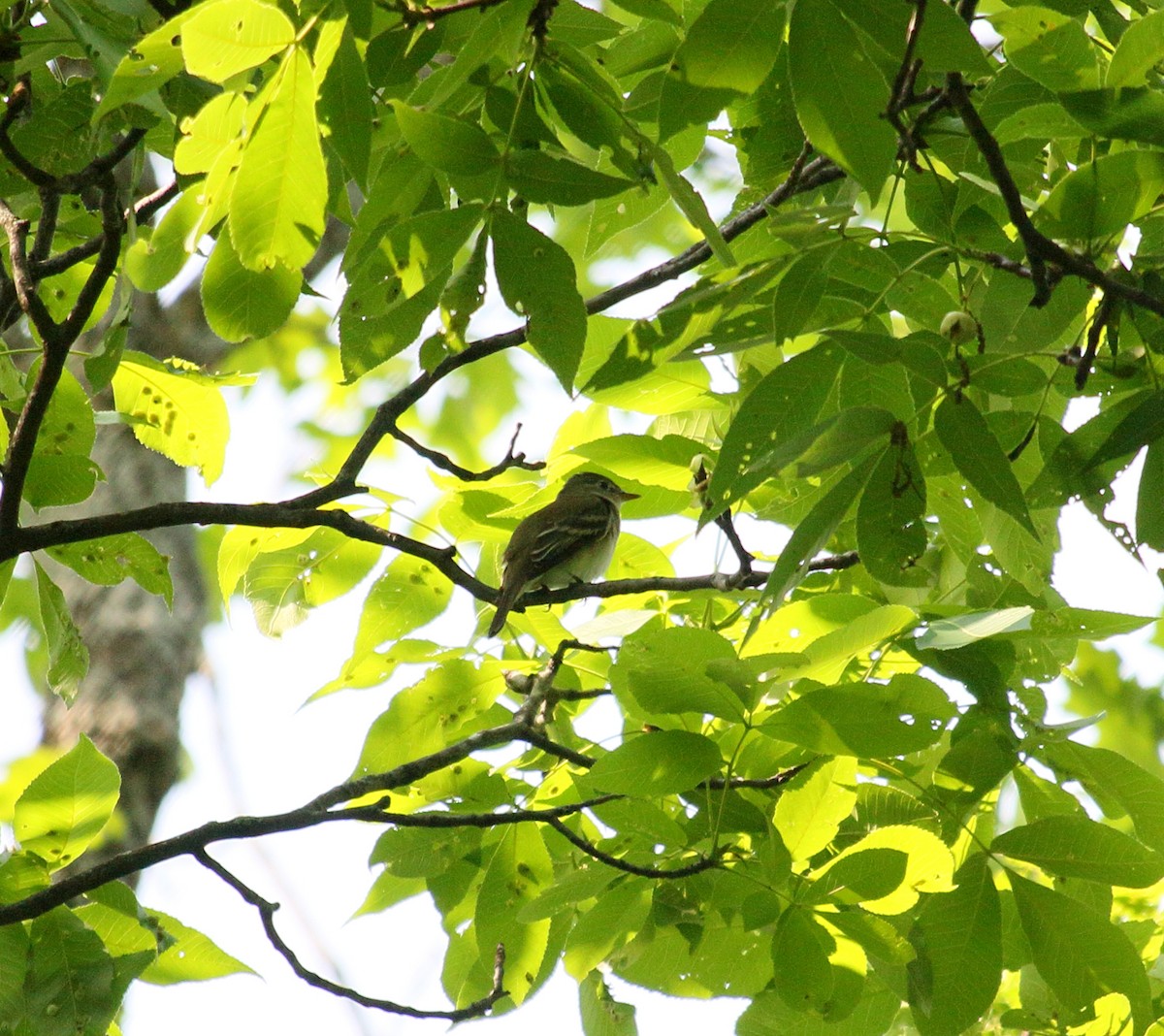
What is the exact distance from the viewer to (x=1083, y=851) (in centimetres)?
229

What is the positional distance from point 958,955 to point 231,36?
79.6 inches

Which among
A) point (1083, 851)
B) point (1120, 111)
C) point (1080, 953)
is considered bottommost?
point (1080, 953)

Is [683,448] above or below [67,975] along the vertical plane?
above

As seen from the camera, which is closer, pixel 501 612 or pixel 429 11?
pixel 429 11

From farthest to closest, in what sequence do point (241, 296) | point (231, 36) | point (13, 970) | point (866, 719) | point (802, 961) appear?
1. point (13, 970)
2. point (802, 961)
3. point (866, 719)
4. point (241, 296)
5. point (231, 36)

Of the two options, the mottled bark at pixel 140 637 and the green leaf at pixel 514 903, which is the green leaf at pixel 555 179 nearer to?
the green leaf at pixel 514 903

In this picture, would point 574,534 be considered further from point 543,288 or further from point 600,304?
point 543,288

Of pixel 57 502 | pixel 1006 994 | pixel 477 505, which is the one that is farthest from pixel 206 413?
pixel 1006 994

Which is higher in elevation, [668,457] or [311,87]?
[668,457]

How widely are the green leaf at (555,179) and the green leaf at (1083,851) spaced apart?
1453 mm

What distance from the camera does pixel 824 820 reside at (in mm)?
2414

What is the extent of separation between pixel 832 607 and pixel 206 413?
1.73m

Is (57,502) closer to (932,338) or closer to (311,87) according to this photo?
(311,87)

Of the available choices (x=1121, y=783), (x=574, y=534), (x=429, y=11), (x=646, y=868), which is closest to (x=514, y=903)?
A: (x=646, y=868)
